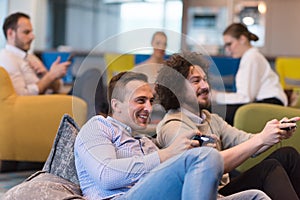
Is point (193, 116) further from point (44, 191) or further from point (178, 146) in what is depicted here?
point (44, 191)

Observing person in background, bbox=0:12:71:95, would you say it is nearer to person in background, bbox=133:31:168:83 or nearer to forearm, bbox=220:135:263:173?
person in background, bbox=133:31:168:83

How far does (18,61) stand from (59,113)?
0.78 metres

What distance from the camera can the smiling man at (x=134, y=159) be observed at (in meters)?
1.66

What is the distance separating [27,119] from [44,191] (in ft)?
5.50

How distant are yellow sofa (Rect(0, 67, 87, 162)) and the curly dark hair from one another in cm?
147

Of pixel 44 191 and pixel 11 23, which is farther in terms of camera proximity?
pixel 11 23

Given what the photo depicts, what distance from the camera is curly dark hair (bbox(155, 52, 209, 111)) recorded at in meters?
2.20

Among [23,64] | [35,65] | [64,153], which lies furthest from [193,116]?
[35,65]

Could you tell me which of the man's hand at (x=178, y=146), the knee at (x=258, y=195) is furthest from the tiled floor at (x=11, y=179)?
the knee at (x=258, y=195)

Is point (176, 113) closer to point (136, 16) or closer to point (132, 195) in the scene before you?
point (132, 195)

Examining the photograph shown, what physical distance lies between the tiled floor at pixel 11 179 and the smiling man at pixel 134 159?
149 cm

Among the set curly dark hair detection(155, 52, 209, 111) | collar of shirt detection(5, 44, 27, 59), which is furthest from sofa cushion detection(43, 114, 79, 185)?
collar of shirt detection(5, 44, 27, 59)

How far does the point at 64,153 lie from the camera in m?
2.34

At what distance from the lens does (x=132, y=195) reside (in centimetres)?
177
